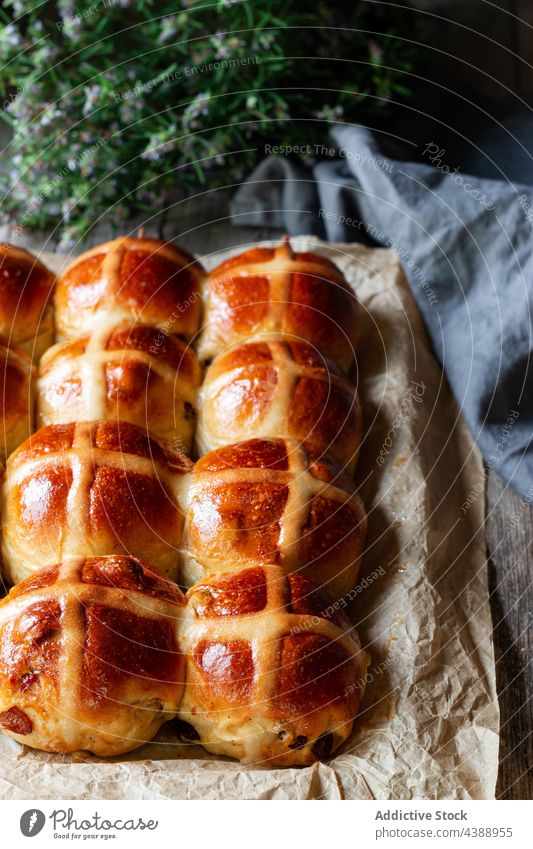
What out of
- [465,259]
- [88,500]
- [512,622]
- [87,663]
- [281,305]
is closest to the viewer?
[87,663]

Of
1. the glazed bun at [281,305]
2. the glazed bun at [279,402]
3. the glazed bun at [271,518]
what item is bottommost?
the glazed bun at [271,518]

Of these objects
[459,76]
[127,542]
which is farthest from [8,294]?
[459,76]

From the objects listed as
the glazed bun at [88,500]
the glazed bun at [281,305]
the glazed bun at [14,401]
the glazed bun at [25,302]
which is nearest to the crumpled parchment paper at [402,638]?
the glazed bun at [281,305]

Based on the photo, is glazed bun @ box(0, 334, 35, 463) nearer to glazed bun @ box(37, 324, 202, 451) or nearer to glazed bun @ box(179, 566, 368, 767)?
glazed bun @ box(37, 324, 202, 451)

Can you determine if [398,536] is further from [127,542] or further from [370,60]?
[370,60]

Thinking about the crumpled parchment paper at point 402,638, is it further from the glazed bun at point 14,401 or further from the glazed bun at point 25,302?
the glazed bun at point 25,302

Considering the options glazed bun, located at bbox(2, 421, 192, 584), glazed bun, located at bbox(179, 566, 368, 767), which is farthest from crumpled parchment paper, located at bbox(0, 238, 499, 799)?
glazed bun, located at bbox(2, 421, 192, 584)

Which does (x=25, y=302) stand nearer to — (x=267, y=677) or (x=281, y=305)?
(x=281, y=305)

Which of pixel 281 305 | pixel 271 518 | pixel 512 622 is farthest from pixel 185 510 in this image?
pixel 512 622
